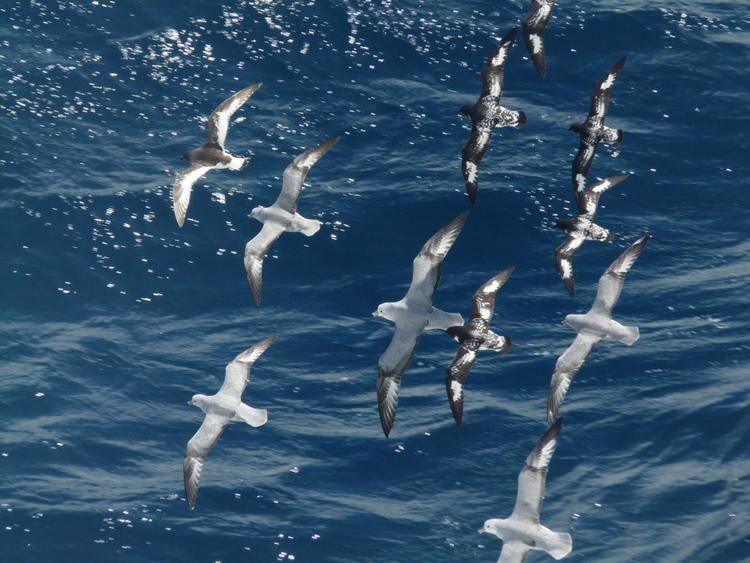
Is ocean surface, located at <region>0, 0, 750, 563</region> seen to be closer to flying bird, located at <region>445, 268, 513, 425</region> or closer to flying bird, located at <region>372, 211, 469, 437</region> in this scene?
flying bird, located at <region>372, 211, 469, 437</region>

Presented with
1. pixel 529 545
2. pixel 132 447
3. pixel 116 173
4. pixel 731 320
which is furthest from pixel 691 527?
pixel 116 173

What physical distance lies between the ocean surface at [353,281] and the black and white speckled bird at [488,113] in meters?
6.24

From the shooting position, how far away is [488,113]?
119 ft

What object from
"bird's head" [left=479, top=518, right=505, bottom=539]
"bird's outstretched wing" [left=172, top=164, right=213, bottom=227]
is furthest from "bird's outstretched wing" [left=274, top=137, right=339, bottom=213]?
"bird's head" [left=479, top=518, right=505, bottom=539]

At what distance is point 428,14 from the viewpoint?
51.9 meters

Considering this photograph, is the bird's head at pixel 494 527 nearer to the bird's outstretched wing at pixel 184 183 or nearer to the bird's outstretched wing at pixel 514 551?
the bird's outstretched wing at pixel 514 551

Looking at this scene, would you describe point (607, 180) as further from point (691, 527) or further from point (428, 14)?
point (428, 14)

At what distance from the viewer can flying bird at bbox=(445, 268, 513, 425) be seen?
109 ft

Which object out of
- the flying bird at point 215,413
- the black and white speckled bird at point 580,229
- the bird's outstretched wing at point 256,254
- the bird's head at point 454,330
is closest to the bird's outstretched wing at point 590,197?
the black and white speckled bird at point 580,229

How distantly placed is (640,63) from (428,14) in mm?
7493

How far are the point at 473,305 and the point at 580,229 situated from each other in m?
5.16

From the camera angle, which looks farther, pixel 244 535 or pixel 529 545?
pixel 244 535

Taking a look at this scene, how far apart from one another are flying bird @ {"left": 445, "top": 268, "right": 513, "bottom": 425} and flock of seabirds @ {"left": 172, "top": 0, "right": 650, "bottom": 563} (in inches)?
0.9

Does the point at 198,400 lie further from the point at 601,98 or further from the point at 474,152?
the point at 601,98
